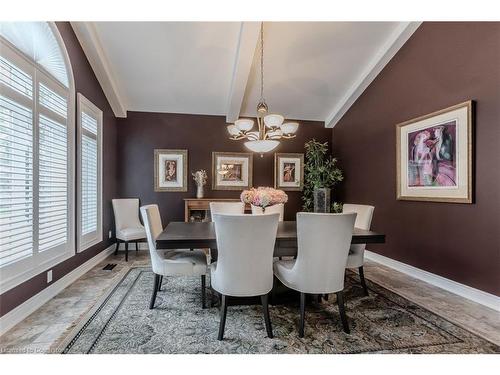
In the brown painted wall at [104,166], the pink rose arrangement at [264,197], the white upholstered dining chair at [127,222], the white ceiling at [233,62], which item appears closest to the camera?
the brown painted wall at [104,166]

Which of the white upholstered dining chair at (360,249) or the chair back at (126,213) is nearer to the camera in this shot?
the white upholstered dining chair at (360,249)

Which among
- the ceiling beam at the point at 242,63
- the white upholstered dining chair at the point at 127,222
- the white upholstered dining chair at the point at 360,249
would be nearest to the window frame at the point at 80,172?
the white upholstered dining chair at the point at 127,222

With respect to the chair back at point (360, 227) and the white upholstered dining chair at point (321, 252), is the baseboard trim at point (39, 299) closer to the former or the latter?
the white upholstered dining chair at point (321, 252)

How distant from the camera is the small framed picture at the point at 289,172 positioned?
5.61 metres

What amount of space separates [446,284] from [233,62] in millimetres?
4123

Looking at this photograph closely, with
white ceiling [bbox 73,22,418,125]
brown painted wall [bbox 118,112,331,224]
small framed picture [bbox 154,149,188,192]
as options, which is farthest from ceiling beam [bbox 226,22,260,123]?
small framed picture [bbox 154,149,188,192]

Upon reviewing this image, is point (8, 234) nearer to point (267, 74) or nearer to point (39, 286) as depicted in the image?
point (39, 286)

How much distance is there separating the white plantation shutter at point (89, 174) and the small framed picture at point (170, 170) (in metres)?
1.11

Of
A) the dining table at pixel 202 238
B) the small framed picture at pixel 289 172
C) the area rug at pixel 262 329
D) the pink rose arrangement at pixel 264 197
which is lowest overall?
the area rug at pixel 262 329

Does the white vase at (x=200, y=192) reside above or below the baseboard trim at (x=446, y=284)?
above

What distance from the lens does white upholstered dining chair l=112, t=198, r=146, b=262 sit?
446 centimetres

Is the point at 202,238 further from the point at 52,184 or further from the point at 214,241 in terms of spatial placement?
the point at 52,184

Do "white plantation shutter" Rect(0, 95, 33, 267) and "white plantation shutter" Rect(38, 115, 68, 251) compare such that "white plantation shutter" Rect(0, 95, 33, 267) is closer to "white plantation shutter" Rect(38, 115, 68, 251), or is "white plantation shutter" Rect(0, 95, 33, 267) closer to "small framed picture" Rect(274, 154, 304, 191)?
"white plantation shutter" Rect(38, 115, 68, 251)
